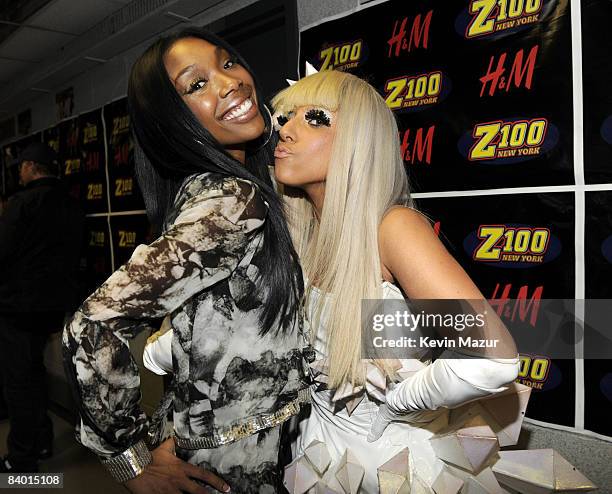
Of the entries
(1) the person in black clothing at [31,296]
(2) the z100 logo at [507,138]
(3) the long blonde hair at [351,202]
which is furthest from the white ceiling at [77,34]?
(3) the long blonde hair at [351,202]

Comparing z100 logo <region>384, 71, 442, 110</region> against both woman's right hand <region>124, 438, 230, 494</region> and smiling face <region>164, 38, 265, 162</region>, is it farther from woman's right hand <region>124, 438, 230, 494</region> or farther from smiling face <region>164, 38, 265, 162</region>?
woman's right hand <region>124, 438, 230, 494</region>

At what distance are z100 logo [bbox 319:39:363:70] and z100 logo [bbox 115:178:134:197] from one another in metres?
2.53

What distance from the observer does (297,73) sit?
2.76 meters

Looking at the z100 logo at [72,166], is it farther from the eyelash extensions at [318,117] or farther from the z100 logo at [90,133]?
the eyelash extensions at [318,117]

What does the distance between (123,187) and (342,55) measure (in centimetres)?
283

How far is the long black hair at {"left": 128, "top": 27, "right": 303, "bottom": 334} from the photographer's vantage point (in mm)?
1019

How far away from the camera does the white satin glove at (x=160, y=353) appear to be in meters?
1.36

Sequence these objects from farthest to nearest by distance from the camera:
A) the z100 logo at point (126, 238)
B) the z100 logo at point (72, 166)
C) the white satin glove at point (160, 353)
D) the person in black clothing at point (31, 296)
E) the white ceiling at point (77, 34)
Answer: the z100 logo at point (72, 166)
the z100 logo at point (126, 238)
the white ceiling at point (77, 34)
the person in black clothing at point (31, 296)
the white satin glove at point (160, 353)

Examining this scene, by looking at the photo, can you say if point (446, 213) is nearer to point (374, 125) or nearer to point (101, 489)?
point (374, 125)

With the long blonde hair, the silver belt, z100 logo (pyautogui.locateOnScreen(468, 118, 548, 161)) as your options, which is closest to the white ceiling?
z100 logo (pyautogui.locateOnScreen(468, 118, 548, 161))

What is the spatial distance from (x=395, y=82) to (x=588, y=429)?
64.9 inches

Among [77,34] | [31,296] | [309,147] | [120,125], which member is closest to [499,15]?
[309,147]

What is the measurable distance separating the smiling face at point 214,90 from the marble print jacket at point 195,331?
182 millimetres

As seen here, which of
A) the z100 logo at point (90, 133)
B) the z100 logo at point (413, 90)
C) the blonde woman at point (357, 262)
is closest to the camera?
the blonde woman at point (357, 262)
